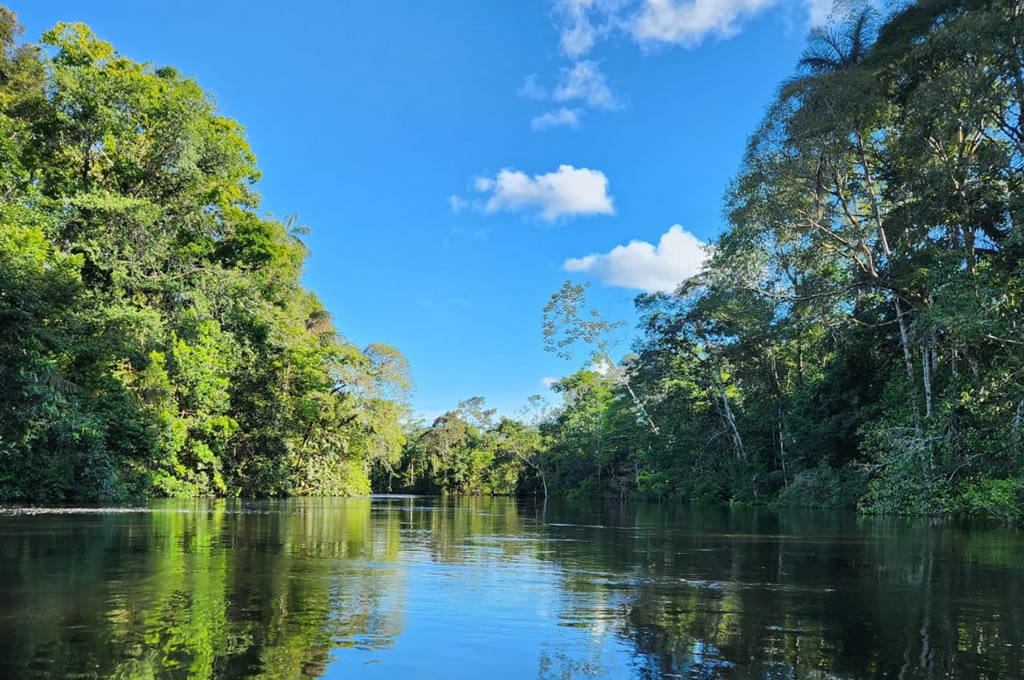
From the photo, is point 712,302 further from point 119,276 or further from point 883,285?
point 119,276

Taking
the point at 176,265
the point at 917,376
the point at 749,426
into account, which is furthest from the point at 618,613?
the point at 749,426

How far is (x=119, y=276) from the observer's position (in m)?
24.0

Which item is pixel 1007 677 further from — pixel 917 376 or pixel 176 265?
pixel 176 265

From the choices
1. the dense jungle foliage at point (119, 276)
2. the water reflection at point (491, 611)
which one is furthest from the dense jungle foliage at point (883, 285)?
the dense jungle foliage at point (119, 276)

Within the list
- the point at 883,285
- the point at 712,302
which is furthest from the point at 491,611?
the point at 712,302

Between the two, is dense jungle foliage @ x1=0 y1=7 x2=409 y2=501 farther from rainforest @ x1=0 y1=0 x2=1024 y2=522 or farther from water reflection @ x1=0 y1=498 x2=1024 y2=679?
water reflection @ x1=0 y1=498 x2=1024 y2=679

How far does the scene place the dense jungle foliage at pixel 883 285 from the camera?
15.5m

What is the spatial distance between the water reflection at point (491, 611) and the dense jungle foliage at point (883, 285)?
8126 mm

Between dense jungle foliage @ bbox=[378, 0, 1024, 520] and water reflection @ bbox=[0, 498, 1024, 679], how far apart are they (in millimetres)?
8126

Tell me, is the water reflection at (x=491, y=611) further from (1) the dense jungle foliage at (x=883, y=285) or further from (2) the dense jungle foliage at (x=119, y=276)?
(2) the dense jungle foliage at (x=119, y=276)

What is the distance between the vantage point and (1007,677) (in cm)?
349

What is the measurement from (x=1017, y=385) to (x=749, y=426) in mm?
21682

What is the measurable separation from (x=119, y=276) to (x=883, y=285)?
78.3 feet

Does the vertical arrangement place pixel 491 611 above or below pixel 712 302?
below
